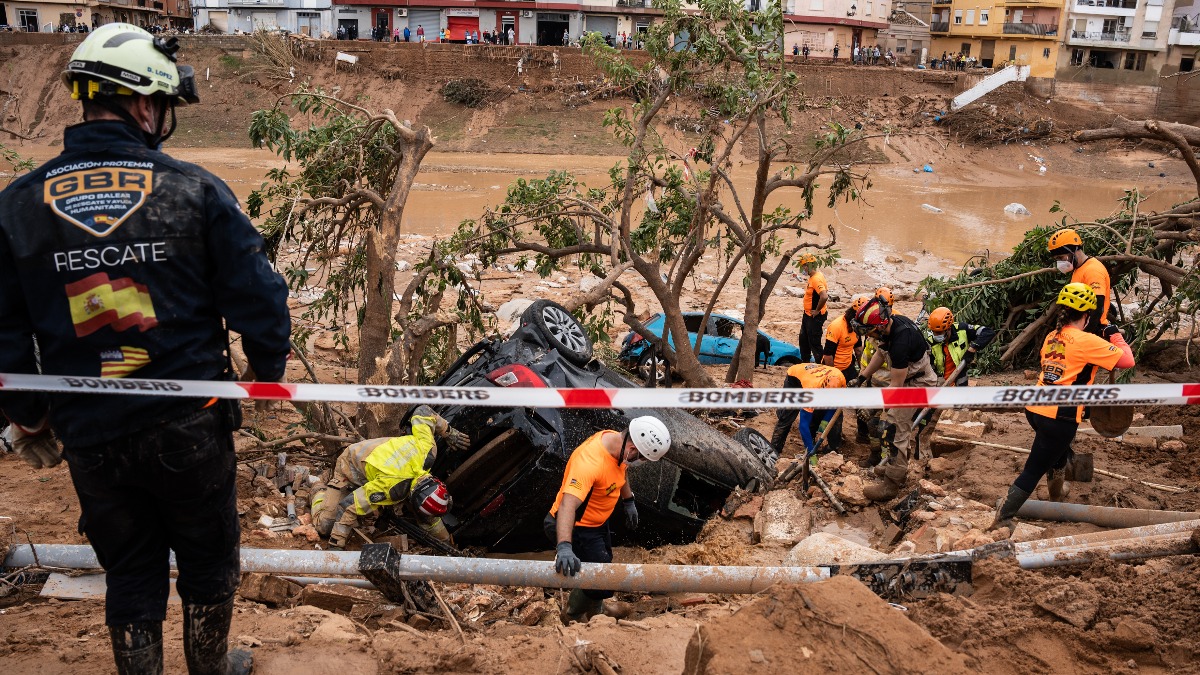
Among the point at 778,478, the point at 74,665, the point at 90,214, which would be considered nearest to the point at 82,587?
the point at 74,665

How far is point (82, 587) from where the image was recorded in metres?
4.43

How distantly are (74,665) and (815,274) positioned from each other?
927cm

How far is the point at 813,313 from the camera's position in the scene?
11.7 m

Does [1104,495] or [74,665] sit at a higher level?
[74,665]

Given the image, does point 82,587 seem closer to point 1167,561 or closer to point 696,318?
point 1167,561

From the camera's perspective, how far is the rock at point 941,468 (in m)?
8.21

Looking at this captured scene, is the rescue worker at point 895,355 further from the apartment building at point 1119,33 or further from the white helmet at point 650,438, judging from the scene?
the apartment building at point 1119,33

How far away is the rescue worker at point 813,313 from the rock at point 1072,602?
7.38m

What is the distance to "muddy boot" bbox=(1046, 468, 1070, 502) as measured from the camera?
7074 millimetres

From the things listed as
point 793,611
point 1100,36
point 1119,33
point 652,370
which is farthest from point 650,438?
point 1119,33

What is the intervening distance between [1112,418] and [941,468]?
2147mm

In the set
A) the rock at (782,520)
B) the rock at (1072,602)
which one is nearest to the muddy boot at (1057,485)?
the rock at (782,520)

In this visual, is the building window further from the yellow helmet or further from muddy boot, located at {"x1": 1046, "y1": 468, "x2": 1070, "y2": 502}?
the yellow helmet

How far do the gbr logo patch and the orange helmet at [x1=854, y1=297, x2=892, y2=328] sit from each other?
256 inches
